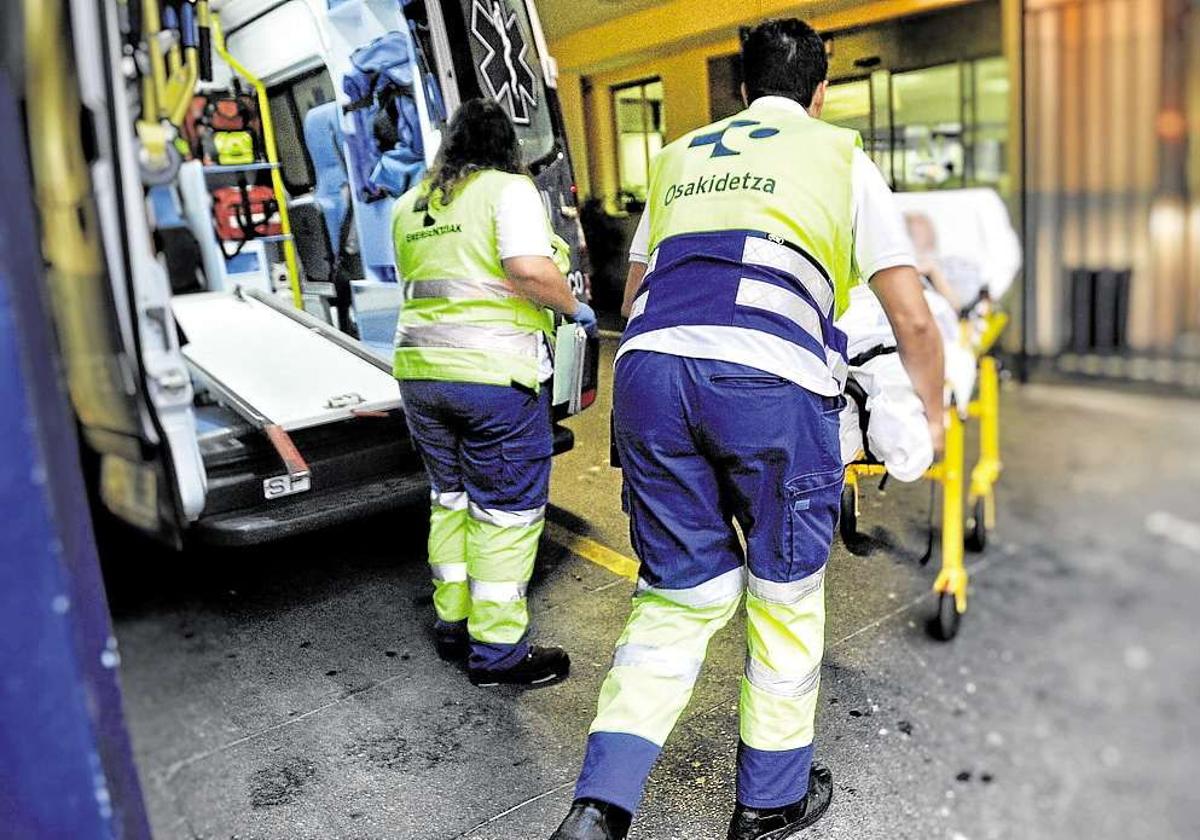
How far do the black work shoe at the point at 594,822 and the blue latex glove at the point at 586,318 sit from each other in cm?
126

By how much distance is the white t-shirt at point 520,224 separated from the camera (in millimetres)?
2498

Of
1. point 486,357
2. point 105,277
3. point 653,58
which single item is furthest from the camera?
point 486,357

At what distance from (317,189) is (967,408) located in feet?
8.00

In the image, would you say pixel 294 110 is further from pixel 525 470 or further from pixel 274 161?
pixel 525 470

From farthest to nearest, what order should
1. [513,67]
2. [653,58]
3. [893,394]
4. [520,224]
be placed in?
[513,67]
[520,224]
[893,394]
[653,58]

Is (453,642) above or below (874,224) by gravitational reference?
below

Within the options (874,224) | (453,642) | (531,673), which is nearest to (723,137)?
(874,224)

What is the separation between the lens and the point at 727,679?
2.58 meters

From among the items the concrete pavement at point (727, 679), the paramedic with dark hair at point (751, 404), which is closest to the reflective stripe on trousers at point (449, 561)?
the concrete pavement at point (727, 679)

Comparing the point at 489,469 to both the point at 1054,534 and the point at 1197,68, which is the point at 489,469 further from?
the point at 1197,68

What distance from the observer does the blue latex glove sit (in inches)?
108

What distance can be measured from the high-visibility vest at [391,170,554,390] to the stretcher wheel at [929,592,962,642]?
3.70ft

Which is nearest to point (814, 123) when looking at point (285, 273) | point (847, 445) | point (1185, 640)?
point (847, 445)

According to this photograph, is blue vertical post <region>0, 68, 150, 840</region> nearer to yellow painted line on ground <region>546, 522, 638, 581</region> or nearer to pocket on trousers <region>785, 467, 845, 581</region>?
pocket on trousers <region>785, 467, 845, 581</region>
